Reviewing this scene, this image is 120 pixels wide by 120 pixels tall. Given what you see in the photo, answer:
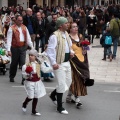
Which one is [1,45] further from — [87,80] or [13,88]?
[87,80]

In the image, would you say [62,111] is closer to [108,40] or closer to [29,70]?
[29,70]

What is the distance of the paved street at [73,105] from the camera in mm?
8109

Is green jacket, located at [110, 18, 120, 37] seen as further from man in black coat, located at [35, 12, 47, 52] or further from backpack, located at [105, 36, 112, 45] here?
→ man in black coat, located at [35, 12, 47, 52]

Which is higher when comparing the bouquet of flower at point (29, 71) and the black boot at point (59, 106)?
A: the bouquet of flower at point (29, 71)

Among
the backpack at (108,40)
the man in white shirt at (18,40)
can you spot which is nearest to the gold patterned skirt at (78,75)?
the man in white shirt at (18,40)

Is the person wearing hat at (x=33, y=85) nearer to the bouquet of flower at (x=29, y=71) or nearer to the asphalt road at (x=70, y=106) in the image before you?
the bouquet of flower at (x=29, y=71)

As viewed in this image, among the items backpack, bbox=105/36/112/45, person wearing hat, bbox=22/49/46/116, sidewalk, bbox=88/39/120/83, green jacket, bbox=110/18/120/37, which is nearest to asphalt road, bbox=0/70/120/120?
person wearing hat, bbox=22/49/46/116

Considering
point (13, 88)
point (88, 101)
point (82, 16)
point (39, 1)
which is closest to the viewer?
point (88, 101)

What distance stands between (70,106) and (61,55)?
1.28 meters

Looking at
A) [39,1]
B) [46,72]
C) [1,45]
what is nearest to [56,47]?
[46,72]

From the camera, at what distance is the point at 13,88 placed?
34.7 feet

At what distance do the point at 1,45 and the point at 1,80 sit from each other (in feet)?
5.60

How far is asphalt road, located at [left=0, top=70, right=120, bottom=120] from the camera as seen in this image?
8.08 metres

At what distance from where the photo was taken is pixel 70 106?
883 centimetres
